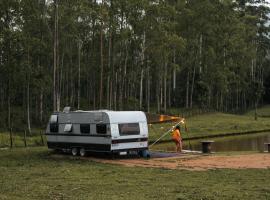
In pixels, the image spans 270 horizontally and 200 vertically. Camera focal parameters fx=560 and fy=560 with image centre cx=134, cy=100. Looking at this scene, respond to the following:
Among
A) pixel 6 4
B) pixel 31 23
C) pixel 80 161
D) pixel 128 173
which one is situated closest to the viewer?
pixel 128 173

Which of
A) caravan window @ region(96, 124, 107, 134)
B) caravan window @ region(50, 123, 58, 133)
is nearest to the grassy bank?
caravan window @ region(50, 123, 58, 133)

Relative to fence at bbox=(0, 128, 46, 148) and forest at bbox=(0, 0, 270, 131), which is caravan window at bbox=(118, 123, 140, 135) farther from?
forest at bbox=(0, 0, 270, 131)

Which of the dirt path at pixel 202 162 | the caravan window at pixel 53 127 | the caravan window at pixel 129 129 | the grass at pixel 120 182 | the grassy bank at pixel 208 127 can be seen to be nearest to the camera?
the grass at pixel 120 182

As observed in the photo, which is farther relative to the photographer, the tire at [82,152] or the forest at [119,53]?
the forest at [119,53]

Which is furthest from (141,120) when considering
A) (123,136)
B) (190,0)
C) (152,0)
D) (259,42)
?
(259,42)

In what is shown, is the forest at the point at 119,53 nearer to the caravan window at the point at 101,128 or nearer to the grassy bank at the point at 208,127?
the grassy bank at the point at 208,127

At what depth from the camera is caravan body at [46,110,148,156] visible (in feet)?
92.0

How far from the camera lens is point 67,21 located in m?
57.4

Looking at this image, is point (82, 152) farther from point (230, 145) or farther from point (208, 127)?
point (208, 127)

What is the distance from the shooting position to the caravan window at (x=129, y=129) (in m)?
28.3

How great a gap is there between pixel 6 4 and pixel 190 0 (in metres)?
34.4

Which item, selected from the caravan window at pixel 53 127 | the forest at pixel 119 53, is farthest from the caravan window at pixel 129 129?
the forest at pixel 119 53

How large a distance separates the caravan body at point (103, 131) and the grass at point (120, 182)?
2.61m

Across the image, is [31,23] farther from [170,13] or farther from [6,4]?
[170,13]
